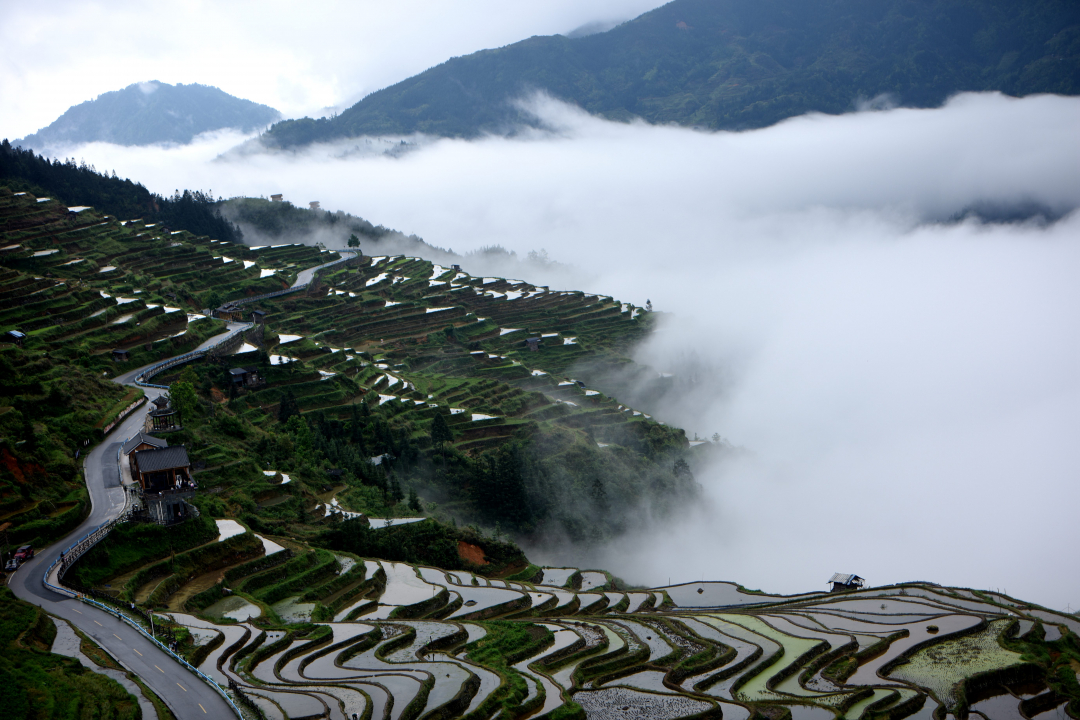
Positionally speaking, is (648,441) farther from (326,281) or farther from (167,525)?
(167,525)

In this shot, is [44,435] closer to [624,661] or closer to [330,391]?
[330,391]

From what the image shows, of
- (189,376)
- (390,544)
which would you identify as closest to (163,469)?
(390,544)

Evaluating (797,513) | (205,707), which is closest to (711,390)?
(797,513)

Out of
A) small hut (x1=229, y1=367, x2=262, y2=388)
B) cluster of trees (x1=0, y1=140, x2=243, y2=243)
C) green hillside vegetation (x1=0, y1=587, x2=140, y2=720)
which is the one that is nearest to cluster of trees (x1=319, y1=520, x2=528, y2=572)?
green hillside vegetation (x1=0, y1=587, x2=140, y2=720)

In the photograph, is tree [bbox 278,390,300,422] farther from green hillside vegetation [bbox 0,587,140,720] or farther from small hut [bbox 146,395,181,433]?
green hillside vegetation [bbox 0,587,140,720]

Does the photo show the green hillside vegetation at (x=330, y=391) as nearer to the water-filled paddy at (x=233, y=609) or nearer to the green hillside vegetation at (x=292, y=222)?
the water-filled paddy at (x=233, y=609)
